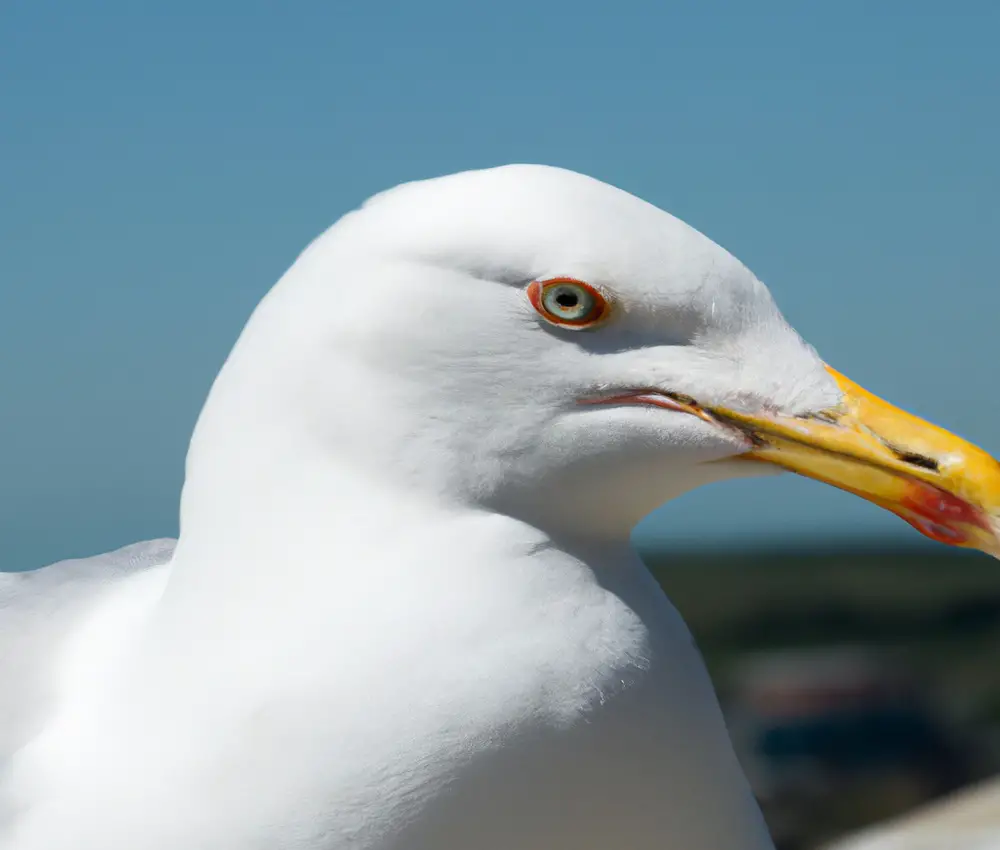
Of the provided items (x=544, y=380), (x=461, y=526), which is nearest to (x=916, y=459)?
(x=544, y=380)

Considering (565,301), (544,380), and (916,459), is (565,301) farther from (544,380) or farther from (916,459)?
(916,459)

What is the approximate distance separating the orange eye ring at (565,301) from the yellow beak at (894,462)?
0.27 meters

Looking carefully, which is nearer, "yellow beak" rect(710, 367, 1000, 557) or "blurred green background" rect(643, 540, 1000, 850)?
"yellow beak" rect(710, 367, 1000, 557)

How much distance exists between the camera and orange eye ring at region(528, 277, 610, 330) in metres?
2.13

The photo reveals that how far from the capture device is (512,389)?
2.12 m

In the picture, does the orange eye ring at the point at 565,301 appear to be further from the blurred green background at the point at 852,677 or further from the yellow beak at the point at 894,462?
the blurred green background at the point at 852,677

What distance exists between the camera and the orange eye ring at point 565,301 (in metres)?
2.13

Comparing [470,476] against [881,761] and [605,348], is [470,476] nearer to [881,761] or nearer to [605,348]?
[605,348]

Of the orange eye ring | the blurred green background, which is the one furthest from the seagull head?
the blurred green background

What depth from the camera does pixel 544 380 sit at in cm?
213

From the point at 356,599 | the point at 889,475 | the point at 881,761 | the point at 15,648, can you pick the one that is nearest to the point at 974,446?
the point at 889,475

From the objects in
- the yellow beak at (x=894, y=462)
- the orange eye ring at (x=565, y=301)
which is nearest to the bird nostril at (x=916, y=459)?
the yellow beak at (x=894, y=462)

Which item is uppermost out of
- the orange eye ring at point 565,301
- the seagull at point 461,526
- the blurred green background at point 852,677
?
the orange eye ring at point 565,301

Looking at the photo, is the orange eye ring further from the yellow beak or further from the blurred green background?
the blurred green background
